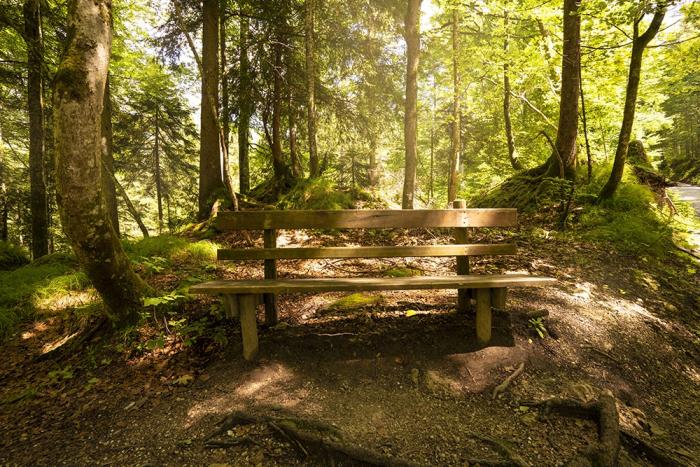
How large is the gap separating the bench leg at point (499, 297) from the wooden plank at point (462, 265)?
18.1 inches

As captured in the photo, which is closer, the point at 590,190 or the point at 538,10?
the point at 590,190

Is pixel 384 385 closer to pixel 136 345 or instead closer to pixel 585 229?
pixel 136 345

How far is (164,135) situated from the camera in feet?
61.3

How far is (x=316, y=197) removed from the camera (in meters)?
9.16

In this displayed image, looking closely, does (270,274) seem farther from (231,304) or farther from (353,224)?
(353,224)

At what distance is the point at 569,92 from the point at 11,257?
499 inches

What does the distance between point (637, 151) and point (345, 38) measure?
9.75m

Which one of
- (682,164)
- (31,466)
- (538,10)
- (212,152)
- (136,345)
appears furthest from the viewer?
(682,164)

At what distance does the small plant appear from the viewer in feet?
12.7

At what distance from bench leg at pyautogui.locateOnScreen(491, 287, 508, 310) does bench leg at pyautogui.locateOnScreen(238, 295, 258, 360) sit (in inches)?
98.5

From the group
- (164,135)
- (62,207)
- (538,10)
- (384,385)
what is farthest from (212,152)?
(164,135)

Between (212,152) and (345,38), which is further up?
(345,38)

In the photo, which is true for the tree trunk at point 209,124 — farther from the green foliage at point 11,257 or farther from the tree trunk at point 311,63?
the green foliage at point 11,257

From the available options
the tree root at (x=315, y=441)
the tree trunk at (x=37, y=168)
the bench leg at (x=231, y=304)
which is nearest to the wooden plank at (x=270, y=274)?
the bench leg at (x=231, y=304)
